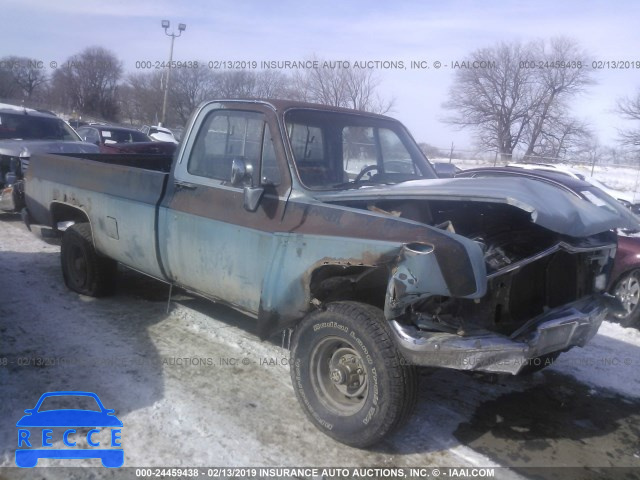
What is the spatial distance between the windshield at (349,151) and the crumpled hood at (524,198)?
39cm

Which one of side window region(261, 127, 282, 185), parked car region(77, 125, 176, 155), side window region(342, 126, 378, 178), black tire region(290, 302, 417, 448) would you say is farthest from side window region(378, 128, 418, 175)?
parked car region(77, 125, 176, 155)

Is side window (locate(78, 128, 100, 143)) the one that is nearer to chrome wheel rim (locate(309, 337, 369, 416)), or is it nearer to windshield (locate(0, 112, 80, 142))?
windshield (locate(0, 112, 80, 142))

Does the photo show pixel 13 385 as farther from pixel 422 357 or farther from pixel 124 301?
pixel 422 357

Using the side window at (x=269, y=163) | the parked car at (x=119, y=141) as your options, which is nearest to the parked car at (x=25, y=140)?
the parked car at (x=119, y=141)

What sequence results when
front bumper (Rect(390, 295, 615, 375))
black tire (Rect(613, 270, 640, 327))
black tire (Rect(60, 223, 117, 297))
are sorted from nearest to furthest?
front bumper (Rect(390, 295, 615, 375)) < black tire (Rect(60, 223, 117, 297)) < black tire (Rect(613, 270, 640, 327))

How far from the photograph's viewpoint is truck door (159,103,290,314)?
398cm

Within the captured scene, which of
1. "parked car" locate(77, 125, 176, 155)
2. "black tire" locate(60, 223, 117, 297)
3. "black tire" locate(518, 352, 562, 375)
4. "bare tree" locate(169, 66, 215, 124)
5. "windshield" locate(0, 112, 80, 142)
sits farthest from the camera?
"bare tree" locate(169, 66, 215, 124)

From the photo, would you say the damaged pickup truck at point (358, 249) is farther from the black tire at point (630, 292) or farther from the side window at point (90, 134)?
the side window at point (90, 134)

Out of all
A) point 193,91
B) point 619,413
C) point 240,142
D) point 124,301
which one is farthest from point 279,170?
point 193,91

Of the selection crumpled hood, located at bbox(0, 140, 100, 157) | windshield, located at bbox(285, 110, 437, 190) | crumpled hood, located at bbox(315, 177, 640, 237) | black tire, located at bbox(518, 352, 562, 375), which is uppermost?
windshield, located at bbox(285, 110, 437, 190)

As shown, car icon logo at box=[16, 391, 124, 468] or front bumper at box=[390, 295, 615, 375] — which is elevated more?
front bumper at box=[390, 295, 615, 375]

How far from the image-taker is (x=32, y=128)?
424 inches

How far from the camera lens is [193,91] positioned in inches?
1485

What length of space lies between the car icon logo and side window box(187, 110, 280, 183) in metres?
1.86
